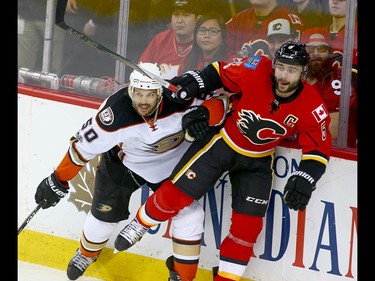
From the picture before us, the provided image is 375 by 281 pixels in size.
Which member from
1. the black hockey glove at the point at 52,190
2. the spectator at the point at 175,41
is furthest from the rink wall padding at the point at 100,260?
the spectator at the point at 175,41

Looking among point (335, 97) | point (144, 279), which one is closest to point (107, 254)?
point (144, 279)

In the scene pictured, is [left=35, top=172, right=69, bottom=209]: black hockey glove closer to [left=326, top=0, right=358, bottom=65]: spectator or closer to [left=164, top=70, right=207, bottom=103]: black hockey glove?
[left=164, top=70, right=207, bottom=103]: black hockey glove

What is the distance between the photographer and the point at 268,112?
11.3 ft

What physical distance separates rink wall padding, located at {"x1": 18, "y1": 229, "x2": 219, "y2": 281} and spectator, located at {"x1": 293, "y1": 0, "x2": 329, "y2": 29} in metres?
1.21

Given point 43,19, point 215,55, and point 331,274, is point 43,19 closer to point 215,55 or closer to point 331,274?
point 215,55

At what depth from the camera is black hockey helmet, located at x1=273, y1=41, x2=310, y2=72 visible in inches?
130

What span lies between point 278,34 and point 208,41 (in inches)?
13.0

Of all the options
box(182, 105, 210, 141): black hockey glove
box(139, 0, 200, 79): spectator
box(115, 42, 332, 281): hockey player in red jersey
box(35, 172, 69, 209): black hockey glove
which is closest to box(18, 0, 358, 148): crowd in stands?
box(139, 0, 200, 79): spectator

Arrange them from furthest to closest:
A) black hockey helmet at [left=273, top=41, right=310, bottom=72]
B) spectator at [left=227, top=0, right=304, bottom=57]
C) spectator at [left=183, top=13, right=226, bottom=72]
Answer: spectator at [left=183, top=13, right=226, bottom=72] < spectator at [left=227, top=0, right=304, bottom=57] < black hockey helmet at [left=273, top=41, right=310, bottom=72]

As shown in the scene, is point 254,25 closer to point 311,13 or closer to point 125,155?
point 311,13

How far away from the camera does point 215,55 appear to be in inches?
150

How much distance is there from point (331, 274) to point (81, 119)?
4.51ft

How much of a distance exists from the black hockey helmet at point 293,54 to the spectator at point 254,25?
0.25 meters

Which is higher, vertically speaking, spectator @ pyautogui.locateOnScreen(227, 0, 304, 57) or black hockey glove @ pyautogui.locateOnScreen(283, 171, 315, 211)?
spectator @ pyautogui.locateOnScreen(227, 0, 304, 57)
